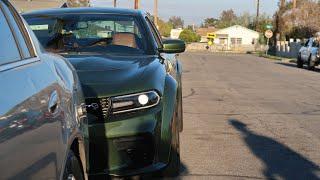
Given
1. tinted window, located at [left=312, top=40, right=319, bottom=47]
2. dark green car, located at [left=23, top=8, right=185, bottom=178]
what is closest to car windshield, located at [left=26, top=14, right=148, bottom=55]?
dark green car, located at [left=23, top=8, right=185, bottom=178]

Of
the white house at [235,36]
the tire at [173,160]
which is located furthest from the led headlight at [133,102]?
the white house at [235,36]

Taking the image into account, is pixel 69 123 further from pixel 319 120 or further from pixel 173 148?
pixel 319 120

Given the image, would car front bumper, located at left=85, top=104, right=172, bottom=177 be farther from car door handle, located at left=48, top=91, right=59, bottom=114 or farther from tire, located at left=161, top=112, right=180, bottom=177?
car door handle, located at left=48, top=91, right=59, bottom=114

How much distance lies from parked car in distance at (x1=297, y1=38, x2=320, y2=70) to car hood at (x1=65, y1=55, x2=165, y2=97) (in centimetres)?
2612

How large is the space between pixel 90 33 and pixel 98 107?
2.14 metres

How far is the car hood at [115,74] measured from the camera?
17.1 feet

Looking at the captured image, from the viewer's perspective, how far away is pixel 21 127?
271 centimetres

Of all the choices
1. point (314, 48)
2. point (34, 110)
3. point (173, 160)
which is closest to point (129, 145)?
point (173, 160)

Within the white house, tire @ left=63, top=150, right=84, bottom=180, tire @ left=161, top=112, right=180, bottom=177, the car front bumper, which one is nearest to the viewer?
tire @ left=63, top=150, right=84, bottom=180

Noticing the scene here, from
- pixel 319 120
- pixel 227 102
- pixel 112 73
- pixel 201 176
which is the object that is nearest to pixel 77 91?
pixel 112 73

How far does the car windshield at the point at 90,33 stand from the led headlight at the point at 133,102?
1464 millimetres

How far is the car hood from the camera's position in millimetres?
5223

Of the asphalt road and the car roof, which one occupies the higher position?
the car roof

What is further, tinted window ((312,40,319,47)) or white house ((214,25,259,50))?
white house ((214,25,259,50))
